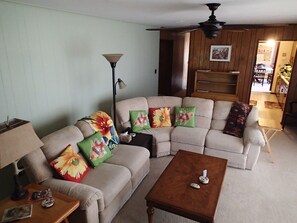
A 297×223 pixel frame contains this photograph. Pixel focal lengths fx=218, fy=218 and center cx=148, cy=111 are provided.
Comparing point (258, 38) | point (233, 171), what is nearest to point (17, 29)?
point (233, 171)

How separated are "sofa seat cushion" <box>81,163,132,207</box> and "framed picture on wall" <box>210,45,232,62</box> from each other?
4.42 m

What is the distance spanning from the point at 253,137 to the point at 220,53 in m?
3.16

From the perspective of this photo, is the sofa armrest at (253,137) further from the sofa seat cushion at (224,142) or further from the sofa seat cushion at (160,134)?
the sofa seat cushion at (160,134)

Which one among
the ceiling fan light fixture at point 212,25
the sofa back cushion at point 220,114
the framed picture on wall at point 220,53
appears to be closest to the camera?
the ceiling fan light fixture at point 212,25

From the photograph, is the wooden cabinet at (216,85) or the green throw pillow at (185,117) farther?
the wooden cabinet at (216,85)

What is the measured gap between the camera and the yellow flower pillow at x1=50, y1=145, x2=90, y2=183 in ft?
7.77

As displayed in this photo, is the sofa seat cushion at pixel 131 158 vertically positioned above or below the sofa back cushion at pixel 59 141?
below

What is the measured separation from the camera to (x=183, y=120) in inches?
163

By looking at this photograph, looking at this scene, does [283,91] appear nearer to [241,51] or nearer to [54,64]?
[241,51]

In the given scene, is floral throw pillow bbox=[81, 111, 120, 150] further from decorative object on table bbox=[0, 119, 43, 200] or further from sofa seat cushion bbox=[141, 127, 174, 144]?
decorative object on table bbox=[0, 119, 43, 200]

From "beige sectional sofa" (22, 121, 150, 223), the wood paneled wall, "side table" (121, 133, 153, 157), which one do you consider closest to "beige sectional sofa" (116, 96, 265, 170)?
"side table" (121, 133, 153, 157)

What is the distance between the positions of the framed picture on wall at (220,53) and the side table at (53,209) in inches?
204

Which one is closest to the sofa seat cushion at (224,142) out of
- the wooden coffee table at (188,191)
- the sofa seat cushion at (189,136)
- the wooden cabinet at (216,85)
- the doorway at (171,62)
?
the sofa seat cushion at (189,136)

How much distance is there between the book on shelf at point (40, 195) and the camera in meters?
2.03
